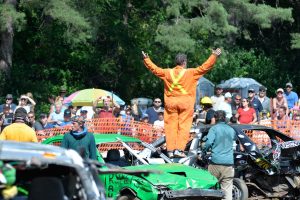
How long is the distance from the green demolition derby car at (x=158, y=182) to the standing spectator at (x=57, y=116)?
A: 750 centimetres

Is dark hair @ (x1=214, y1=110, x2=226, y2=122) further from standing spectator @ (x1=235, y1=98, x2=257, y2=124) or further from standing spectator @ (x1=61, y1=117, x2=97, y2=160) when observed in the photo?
standing spectator @ (x1=235, y1=98, x2=257, y2=124)

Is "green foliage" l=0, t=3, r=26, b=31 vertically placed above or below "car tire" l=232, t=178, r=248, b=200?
above

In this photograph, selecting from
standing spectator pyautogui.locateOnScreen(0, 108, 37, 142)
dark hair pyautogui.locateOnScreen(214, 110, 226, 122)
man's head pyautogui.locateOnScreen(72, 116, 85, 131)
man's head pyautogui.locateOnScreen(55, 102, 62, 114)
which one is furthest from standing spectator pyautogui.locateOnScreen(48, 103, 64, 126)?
standing spectator pyautogui.locateOnScreen(0, 108, 37, 142)

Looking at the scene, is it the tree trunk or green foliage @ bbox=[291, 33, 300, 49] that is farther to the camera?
Result: green foliage @ bbox=[291, 33, 300, 49]

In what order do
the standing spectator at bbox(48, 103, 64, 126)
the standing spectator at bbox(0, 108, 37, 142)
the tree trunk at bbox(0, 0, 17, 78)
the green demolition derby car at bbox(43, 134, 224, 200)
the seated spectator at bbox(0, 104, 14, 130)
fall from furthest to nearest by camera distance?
1. the tree trunk at bbox(0, 0, 17, 78)
2. the standing spectator at bbox(48, 103, 64, 126)
3. the seated spectator at bbox(0, 104, 14, 130)
4. the standing spectator at bbox(0, 108, 37, 142)
5. the green demolition derby car at bbox(43, 134, 224, 200)

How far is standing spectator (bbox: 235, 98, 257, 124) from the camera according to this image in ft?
72.6

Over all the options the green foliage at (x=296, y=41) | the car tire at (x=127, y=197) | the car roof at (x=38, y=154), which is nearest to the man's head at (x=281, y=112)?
the car tire at (x=127, y=197)

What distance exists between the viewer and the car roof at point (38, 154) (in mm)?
7844

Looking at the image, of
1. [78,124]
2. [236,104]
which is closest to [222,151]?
[78,124]

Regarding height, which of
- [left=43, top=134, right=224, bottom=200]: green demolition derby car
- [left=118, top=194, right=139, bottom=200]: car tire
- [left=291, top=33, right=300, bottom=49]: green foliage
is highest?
[left=291, top=33, right=300, bottom=49]: green foliage

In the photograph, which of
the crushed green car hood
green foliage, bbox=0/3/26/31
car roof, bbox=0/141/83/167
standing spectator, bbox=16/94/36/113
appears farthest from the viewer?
green foliage, bbox=0/3/26/31

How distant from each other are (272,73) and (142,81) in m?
6.93

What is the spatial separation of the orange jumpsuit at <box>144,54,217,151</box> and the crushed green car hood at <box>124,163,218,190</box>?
186 cm

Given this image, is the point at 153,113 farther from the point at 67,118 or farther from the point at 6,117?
the point at 6,117
